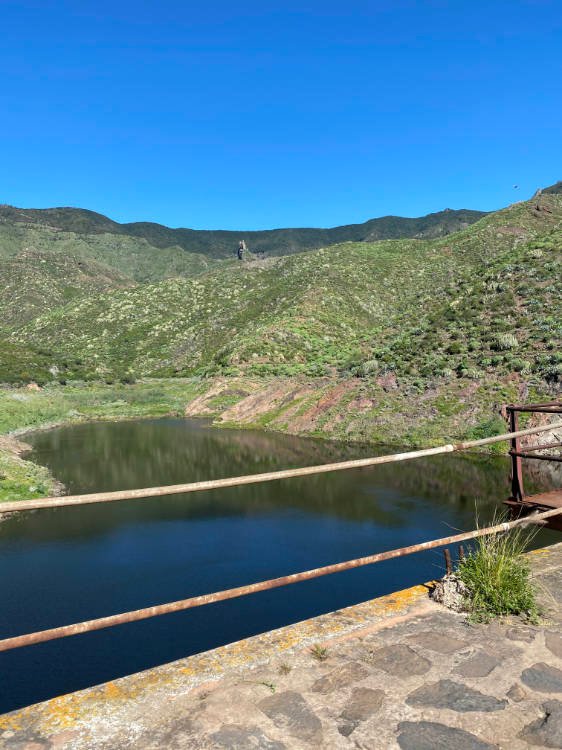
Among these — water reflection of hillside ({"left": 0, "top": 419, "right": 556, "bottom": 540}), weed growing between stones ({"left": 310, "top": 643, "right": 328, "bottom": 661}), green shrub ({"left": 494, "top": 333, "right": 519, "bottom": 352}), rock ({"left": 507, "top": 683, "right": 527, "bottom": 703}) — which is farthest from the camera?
green shrub ({"left": 494, "top": 333, "right": 519, "bottom": 352})

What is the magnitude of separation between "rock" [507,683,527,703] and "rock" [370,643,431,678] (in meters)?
0.57

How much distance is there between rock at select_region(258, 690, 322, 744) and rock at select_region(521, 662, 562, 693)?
1587 millimetres

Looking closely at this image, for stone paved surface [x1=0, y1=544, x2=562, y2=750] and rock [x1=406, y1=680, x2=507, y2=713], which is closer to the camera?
stone paved surface [x1=0, y1=544, x2=562, y2=750]

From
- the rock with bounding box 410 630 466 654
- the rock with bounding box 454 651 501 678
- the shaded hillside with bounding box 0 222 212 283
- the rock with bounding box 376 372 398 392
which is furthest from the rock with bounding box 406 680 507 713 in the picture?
the shaded hillside with bounding box 0 222 212 283

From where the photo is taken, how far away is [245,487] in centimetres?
2398

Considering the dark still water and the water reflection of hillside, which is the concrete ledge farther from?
the water reflection of hillside

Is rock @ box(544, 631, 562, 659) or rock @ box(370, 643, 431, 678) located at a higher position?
rock @ box(370, 643, 431, 678)

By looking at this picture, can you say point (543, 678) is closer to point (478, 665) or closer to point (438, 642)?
point (478, 665)

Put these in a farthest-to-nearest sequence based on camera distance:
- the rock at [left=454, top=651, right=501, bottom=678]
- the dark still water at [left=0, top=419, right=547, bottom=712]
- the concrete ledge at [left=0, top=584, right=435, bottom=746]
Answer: the dark still water at [left=0, top=419, right=547, bottom=712]
the rock at [left=454, top=651, right=501, bottom=678]
the concrete ledge at [left=0, top=584, right=435, bottom=746]

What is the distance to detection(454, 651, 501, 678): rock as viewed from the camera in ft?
12.6

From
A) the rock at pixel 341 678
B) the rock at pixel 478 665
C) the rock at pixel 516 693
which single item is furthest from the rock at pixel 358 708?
the rock at pixel 516 693

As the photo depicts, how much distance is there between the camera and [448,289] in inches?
1955

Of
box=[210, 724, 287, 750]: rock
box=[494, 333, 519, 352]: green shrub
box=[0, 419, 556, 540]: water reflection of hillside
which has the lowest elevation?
box=[0, 419, 556, 540]: water reflection of hillside

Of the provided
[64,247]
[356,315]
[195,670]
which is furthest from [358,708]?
[64,247]
